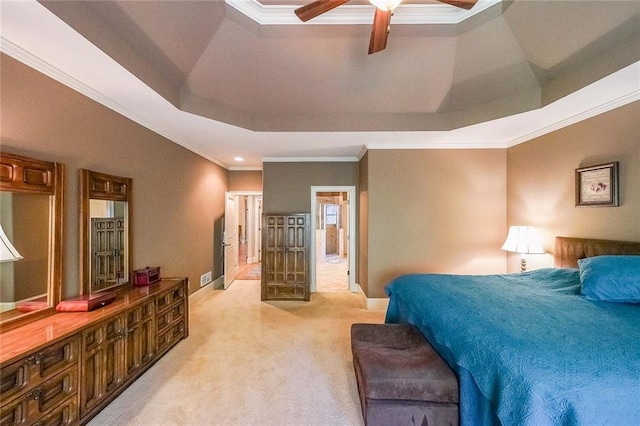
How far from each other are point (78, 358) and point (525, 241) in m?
4.30

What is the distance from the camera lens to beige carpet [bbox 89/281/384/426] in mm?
1985

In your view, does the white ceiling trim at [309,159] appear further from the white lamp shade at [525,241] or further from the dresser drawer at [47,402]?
the dresser drawer at [47,402]

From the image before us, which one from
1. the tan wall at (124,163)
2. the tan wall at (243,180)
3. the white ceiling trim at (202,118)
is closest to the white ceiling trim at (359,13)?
the white ceiling trim at (202,118)

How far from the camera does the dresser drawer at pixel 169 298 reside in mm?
2719

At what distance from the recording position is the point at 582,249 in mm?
→ 2691

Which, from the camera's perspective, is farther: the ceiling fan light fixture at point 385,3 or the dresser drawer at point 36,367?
the ceiling fan light fixture at point 385,3

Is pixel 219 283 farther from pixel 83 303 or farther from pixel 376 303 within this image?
pixel 83 303

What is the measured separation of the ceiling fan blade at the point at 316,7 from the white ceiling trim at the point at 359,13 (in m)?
0.63

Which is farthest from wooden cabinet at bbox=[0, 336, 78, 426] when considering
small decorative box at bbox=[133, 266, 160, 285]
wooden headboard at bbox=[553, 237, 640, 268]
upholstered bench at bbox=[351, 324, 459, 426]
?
wooden headboard at bbox=[553, 237, 640, 268]

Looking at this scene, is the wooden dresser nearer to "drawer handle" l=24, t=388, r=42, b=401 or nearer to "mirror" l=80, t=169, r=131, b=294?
"drawer handle" l=24, t=388, r=42, b=401

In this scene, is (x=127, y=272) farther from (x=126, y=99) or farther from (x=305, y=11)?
(x=305, y=11)

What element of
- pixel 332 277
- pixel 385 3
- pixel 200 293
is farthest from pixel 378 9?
pixel 332 277

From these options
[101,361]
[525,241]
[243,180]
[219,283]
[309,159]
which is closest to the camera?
[101,361]

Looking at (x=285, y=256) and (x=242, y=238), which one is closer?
(x=285, y=256)
